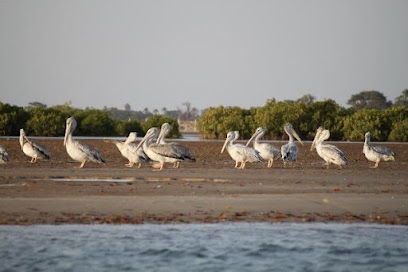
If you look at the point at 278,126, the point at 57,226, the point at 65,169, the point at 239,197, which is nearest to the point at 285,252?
the point at 57,226

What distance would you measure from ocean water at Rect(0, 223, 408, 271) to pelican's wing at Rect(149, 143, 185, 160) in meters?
9.37

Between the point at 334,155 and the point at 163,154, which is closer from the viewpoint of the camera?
the point at 163,154

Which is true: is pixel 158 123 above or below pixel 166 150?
above

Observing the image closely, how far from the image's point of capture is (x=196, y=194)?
14086 millimetres

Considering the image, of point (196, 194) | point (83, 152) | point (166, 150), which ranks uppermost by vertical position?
point (166, 150)

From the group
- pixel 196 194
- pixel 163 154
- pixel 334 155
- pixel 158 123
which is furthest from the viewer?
pixel 158 123

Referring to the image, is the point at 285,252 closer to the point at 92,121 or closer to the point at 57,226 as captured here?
the point at 57,226

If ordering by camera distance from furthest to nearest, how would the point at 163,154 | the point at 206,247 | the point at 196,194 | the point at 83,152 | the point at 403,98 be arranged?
the point at 403,98 → the point at 163,154 → the point at 83,152 → the point at 196,194 → the point at 206,247

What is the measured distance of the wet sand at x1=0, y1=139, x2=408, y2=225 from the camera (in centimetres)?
1166

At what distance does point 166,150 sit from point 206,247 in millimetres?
10849

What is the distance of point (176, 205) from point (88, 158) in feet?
25.9

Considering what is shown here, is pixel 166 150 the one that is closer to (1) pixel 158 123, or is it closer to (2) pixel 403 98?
(1) pixel 158 123

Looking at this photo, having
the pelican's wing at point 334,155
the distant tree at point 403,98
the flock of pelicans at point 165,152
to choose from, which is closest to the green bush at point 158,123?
the flock of pelicans at point 165,152

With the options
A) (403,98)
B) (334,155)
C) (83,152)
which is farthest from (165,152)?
(403,98)
